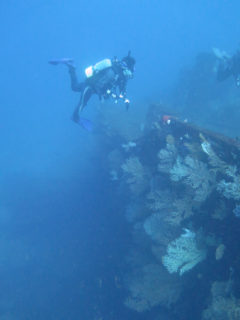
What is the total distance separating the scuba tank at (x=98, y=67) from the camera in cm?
778

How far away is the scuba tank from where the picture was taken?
7777 millimetres

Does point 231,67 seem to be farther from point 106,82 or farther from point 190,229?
point 190,229

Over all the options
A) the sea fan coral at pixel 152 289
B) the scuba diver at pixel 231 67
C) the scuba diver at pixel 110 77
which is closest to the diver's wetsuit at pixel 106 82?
the scuba diver at pixel 110 77

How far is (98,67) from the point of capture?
7.83 meters

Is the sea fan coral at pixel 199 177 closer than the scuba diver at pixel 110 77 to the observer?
Yes

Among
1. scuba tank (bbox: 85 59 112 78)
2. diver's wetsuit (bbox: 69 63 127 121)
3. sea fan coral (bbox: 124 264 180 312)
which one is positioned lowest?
sea fan coral (bbox: 124 264 180 312)

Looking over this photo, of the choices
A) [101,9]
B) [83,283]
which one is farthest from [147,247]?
[101,9]

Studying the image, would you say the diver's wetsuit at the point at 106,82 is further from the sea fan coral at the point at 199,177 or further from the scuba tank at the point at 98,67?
the sea fan coral at the point at 199,177

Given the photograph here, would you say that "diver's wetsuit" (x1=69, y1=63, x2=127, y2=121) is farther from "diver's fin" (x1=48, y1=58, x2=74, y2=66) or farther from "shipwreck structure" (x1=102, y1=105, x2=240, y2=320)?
"shipwreck structure" (x1=102, y1=105, x2=240, y2=320)

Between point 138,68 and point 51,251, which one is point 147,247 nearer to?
point 51,251

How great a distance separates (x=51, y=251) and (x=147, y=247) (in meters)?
5.61

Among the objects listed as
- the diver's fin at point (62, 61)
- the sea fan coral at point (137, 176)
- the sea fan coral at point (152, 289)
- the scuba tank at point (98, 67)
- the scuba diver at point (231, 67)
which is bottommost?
the sea fan coral at point (152, 289)

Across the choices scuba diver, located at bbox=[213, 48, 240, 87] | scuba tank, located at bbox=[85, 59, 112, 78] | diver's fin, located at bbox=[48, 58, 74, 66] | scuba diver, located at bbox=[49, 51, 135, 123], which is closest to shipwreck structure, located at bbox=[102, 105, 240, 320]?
scuba diver, located at bbox=[49, 51, 135, 123]

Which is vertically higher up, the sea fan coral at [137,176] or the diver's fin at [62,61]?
the diver's fin at [62,61]
